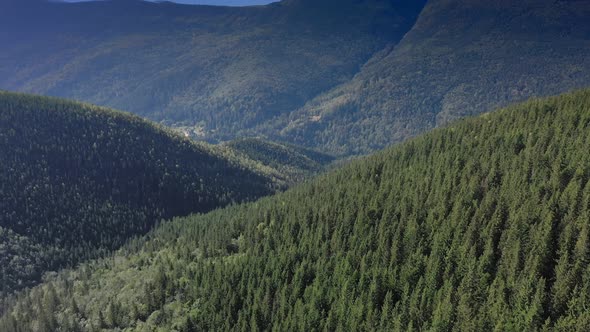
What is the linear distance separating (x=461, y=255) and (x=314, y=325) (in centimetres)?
4855

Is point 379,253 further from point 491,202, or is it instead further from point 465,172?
point 465,172

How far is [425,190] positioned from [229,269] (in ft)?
269

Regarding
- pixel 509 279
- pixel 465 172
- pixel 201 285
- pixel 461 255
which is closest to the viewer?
pixel 509 279

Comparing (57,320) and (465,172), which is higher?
(465,172)

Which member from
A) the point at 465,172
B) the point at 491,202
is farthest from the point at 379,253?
the point at 465,172

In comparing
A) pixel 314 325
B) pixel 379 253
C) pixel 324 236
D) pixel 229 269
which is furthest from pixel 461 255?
pixel 229 269

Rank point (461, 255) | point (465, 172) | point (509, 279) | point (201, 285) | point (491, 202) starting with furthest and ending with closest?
point (465, 172) → point (201, 285) → point (491, 202) → point (461, 255) → point (509, 279)

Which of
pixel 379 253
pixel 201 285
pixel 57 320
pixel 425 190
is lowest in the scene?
pixel 57 320

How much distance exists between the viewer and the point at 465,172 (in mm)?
195875

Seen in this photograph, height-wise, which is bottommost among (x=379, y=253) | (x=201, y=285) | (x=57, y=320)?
(x=57, y=320)

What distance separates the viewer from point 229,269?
7367 inches

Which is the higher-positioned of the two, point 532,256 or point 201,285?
point 532,256

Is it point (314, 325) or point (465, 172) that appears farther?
point (465, 172)

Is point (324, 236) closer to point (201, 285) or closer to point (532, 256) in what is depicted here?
point (201, 285)
